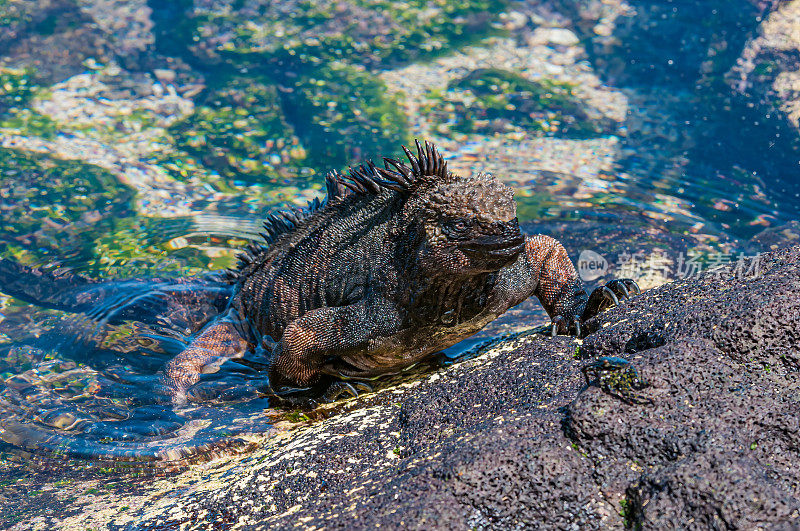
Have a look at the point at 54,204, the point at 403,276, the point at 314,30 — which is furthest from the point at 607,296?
the point at 314,30

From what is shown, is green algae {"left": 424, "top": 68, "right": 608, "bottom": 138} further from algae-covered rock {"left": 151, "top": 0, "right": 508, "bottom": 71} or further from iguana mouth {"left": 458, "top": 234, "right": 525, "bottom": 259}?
iguana mouth {"left": 458, "top": 234, "right": 525, "bottom": 259}

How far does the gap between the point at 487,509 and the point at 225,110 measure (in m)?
10.0

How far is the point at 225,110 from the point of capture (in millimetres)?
10984

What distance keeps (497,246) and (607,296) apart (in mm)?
960

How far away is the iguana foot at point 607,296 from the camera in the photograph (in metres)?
3.65

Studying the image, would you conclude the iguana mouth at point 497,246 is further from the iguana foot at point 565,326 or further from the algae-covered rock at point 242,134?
the algae-covered rock at point 242,134

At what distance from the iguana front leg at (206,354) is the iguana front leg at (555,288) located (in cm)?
255

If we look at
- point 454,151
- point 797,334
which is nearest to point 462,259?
point 797,334

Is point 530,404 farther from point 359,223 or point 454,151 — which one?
point 454,151

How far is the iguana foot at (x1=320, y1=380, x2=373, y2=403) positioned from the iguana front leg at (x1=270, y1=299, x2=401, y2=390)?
18 cm

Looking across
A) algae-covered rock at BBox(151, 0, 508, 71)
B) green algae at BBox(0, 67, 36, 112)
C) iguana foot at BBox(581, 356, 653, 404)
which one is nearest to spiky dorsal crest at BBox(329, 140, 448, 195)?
iguana foot at BBox(581, 356, 653, 404)

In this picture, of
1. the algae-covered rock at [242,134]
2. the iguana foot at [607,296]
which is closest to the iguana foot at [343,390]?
the iguana foot at [607,296]

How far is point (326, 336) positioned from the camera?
3951mm

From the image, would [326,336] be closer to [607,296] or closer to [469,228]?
[469,228]
